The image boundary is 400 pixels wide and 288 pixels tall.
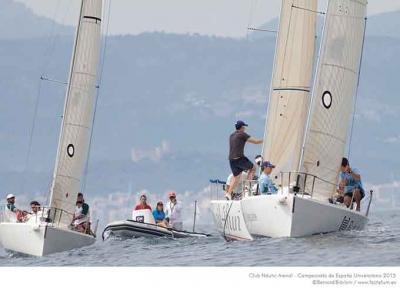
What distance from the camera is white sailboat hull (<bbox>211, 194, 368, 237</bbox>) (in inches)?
655

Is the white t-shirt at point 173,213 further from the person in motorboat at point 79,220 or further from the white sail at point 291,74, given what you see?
the white sail at point 291,74

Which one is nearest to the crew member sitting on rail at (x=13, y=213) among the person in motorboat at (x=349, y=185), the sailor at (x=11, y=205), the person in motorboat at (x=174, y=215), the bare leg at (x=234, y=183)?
the sailor at (x=11, y=205)

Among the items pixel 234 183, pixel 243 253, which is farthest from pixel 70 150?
pixel 243 253

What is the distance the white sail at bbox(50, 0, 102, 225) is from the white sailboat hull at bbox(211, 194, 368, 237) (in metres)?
3.52

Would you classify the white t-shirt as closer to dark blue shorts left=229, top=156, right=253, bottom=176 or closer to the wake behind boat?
the wake behind boat

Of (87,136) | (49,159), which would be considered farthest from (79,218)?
(49,159)

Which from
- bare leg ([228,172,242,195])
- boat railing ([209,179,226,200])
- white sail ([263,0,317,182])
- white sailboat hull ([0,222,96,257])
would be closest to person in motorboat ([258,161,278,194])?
bare leg ([228,172,242,195])

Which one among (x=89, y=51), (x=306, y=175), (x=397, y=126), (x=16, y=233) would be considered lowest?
(x=16, y=233)

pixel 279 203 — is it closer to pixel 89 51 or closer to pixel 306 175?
pixel 306 175

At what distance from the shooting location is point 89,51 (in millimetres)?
21016

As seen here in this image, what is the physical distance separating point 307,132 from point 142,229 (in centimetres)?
407

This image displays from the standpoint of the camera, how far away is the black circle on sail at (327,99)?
1747cm

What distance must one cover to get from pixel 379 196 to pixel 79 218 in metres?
93.1

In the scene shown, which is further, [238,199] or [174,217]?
[174,217]
